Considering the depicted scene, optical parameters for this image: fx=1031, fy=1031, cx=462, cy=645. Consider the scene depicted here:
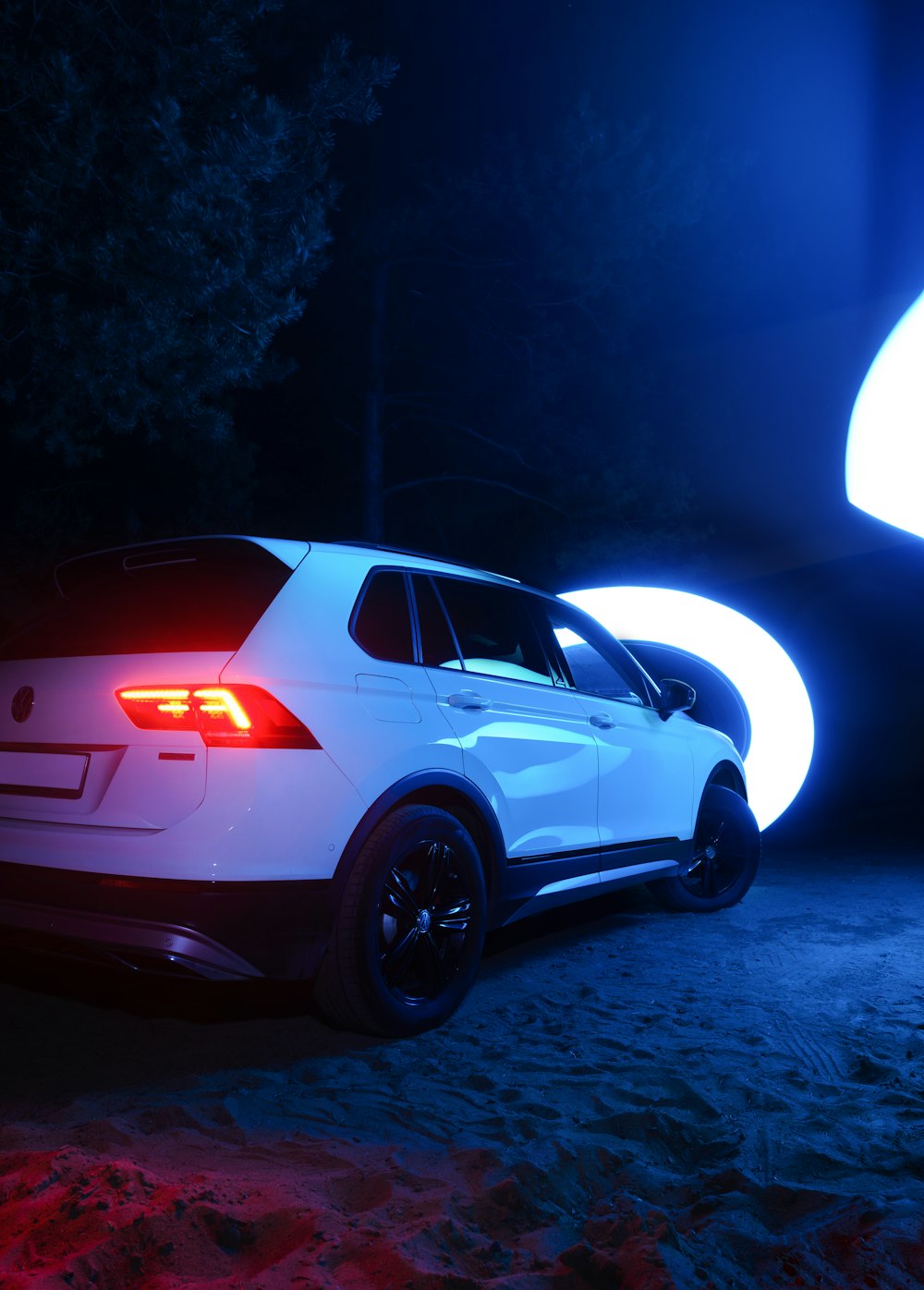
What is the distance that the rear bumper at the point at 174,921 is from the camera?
9.80 ft

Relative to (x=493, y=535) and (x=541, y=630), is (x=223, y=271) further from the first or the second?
(x=493, y=535)

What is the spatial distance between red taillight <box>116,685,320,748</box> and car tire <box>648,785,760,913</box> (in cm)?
343

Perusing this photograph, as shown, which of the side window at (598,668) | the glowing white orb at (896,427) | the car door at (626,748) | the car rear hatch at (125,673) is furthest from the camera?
the glowing white orb at (896,427)

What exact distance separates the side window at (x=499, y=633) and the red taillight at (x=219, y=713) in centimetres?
132

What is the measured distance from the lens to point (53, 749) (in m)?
3.34

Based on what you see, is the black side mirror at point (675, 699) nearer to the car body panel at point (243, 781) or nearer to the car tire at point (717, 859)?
the car tire at point (717, 859)

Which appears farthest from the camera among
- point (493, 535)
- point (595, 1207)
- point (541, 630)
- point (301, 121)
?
point (493, 535)

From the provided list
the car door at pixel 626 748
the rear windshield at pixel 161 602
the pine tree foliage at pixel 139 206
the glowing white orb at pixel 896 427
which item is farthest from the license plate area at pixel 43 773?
the glowing white orb at pixel 896 427

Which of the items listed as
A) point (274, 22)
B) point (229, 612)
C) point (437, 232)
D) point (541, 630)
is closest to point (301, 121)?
point (274, 22)

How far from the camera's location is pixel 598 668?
553 centimetres

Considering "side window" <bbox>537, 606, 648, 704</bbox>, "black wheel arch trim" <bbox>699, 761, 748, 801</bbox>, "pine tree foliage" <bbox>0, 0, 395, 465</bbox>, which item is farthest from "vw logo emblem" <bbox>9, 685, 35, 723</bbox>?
"pine tree foliage" <bbox>0, 0, 395, 465</bbox>

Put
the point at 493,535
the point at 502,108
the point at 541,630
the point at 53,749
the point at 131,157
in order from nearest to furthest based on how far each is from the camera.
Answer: the point at 53,749
the point at 541,630
the point at 131,157
the point at 502,108
the point at 493,535

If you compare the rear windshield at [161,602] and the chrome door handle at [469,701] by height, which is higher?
the rear windshield at [161,602]

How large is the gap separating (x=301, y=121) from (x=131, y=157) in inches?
83.2
